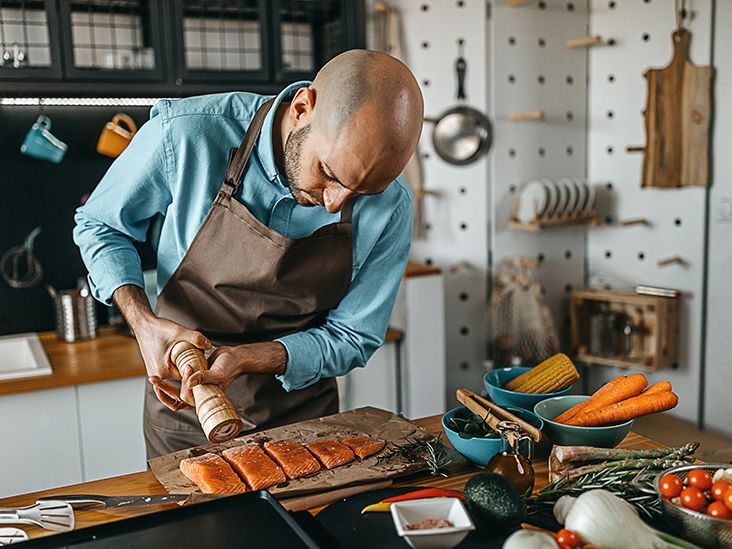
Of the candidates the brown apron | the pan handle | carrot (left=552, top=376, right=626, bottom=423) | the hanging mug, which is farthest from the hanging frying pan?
carrot (left=552, top=376, right=626, bottom=423)

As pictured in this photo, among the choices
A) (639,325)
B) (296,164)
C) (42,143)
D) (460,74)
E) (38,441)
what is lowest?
(38,441)

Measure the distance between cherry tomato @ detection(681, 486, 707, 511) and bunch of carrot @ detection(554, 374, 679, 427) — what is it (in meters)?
0.31

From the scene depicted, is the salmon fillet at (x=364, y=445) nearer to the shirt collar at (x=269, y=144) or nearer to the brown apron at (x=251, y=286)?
the brown apron at (x=251, y=286)

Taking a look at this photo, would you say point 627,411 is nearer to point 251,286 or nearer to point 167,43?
point 251,286

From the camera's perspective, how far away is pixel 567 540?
0.99m

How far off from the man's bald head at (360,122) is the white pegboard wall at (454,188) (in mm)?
1900

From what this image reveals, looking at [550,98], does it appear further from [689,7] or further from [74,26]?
[74,26]

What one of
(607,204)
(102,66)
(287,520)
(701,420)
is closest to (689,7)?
(607,204)

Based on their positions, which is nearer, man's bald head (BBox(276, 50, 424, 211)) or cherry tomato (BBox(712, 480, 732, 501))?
cherry tomato (BBox(712, 480, 732, 501))

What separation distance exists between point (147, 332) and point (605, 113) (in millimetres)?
2612

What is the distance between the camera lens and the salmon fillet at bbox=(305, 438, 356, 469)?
1.34 meters

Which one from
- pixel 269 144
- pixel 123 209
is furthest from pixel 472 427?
pixel 123 209

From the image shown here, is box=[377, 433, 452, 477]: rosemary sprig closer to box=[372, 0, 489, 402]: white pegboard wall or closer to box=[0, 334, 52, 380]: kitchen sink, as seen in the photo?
box=[0, 334, 52, 380]: kitchen sink

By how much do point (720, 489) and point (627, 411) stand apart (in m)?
0.34
